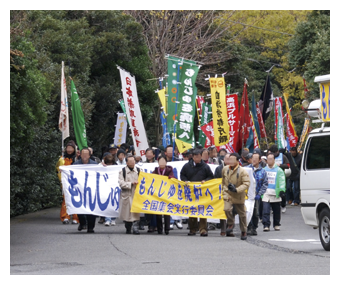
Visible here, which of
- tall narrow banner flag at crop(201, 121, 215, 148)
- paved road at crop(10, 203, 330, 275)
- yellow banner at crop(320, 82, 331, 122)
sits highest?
tall narrow banner flag at crop(201, 121, 215, 148)

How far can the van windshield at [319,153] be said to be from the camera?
34.8 ft

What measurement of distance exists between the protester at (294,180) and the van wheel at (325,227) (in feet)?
33.7

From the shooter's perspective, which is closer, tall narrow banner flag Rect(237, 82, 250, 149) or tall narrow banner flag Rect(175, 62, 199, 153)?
tall narrow banner flag Rect(175, 62, 199, 153)

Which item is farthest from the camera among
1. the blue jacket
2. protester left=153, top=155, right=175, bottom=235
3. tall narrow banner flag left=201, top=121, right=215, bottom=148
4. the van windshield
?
tall narrow banner flag left=201, top=121, right=215, bottom=148

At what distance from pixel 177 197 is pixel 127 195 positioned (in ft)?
3.59

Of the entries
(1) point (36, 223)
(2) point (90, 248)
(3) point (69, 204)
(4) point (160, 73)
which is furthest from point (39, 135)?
(4) point (160, 73)

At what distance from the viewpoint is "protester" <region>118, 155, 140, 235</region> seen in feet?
43.6

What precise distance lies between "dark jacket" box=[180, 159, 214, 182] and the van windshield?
2.77m

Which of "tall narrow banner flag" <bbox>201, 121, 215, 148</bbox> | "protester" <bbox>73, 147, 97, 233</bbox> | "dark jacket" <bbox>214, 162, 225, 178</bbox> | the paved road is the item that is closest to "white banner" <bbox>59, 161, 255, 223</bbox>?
"protester" <bbox>73, 147, 97, 233</bbox>

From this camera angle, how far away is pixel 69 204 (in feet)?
44.7

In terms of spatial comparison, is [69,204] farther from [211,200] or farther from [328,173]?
[328,173]

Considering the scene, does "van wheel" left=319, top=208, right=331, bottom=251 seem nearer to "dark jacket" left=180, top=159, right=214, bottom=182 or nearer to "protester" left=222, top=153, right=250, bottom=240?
"protester" left=222, top=153, right=250, bottom=240

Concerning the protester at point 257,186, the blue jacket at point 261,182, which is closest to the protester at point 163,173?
the protester at point 257,186

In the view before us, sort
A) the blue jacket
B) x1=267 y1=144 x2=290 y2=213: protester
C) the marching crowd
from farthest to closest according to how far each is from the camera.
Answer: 1. x1=267 y1=144 x2=290 y2=213: protester
2. the blue jacket
3. the marching crowd
